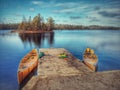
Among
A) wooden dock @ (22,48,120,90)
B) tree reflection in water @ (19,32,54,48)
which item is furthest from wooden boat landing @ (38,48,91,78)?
tree reflection in water @ (19,32,54,48)

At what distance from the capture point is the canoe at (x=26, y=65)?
3668 mm

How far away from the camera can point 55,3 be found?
207 inches

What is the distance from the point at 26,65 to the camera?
4395mm

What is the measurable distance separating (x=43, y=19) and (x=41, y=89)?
3.41 m

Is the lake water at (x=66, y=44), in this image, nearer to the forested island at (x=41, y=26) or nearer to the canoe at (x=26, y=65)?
the forested island at (x=41, y=26)

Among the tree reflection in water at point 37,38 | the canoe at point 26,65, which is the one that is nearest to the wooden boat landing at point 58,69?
the canoe at point 26,65

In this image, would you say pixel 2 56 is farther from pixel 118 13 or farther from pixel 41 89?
pixel 118 13

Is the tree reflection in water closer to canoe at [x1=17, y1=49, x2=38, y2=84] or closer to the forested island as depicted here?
the forested island

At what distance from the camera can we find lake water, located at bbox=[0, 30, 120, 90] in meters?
5.12

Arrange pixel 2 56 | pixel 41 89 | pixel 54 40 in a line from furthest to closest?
pixel 54 40, pixel 2 56, pixel 41 89

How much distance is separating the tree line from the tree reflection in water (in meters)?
0.27

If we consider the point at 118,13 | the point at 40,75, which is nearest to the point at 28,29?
the point at 40,75

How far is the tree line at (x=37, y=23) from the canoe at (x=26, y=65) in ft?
3.74

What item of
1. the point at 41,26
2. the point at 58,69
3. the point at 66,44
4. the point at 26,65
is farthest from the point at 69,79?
the point at 41,26
